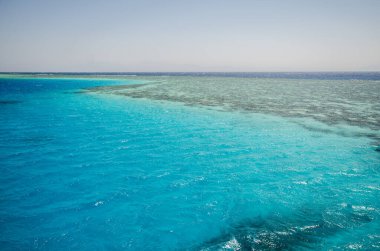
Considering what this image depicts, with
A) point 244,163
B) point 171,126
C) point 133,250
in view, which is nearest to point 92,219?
point 133,250

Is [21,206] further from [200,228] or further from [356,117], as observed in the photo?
[356,117]

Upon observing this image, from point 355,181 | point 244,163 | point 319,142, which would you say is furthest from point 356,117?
point 244,163

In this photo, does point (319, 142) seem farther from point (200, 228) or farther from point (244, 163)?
point (200, 228)

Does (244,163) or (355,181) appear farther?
(244,163)

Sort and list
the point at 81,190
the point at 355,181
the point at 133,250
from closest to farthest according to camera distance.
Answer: the point at 133,250 → the point at 81,190 → the point at 355,181

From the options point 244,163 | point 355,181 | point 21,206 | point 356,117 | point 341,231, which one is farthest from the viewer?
point 356,117

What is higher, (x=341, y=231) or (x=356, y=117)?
(x=356, y=117)
